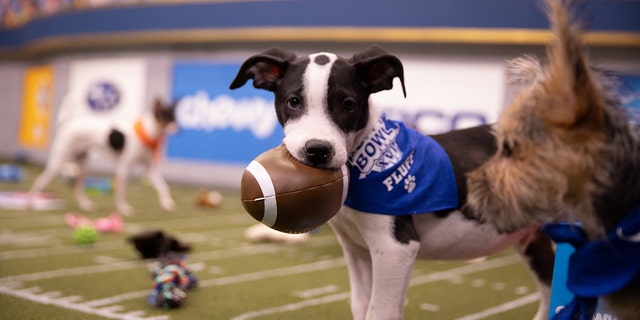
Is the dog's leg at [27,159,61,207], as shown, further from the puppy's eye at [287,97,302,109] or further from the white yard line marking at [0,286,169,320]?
the puppy's eye at [287,97,302,109]

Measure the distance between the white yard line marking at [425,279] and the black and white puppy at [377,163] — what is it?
0.97 metres

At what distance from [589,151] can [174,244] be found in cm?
418

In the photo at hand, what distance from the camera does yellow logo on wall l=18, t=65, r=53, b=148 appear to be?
17845mm

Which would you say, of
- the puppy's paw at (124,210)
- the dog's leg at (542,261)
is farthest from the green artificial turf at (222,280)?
the puppy's paw at (124,210)

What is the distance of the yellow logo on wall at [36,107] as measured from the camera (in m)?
17.8

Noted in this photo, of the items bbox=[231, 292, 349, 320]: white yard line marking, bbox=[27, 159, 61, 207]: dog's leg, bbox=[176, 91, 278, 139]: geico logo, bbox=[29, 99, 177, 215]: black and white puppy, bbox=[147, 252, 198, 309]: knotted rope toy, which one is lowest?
bbox=[176, 91, 278, 139]: geico logo

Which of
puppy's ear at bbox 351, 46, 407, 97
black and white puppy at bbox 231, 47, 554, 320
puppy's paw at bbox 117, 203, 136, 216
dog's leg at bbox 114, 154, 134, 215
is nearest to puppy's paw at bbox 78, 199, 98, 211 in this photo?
dog's leg at bbox 114, 154, 134, 215

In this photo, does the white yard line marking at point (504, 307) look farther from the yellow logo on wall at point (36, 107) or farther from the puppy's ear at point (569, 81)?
the yellow logo on wall at point (36, 107)

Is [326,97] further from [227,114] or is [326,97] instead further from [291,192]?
[227,114]

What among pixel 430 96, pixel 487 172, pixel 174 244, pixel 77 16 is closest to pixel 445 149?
pixel 487 172

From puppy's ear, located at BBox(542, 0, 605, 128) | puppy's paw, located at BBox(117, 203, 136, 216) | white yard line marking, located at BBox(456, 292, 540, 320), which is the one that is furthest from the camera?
puppy's paw, located at BBox(117, 203, 136, 216)

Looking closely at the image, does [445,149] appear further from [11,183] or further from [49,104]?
[49,104]

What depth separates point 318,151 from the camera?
242 centimetres

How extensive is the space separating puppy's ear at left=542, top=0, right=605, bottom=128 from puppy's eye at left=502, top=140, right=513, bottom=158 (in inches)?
8.6
